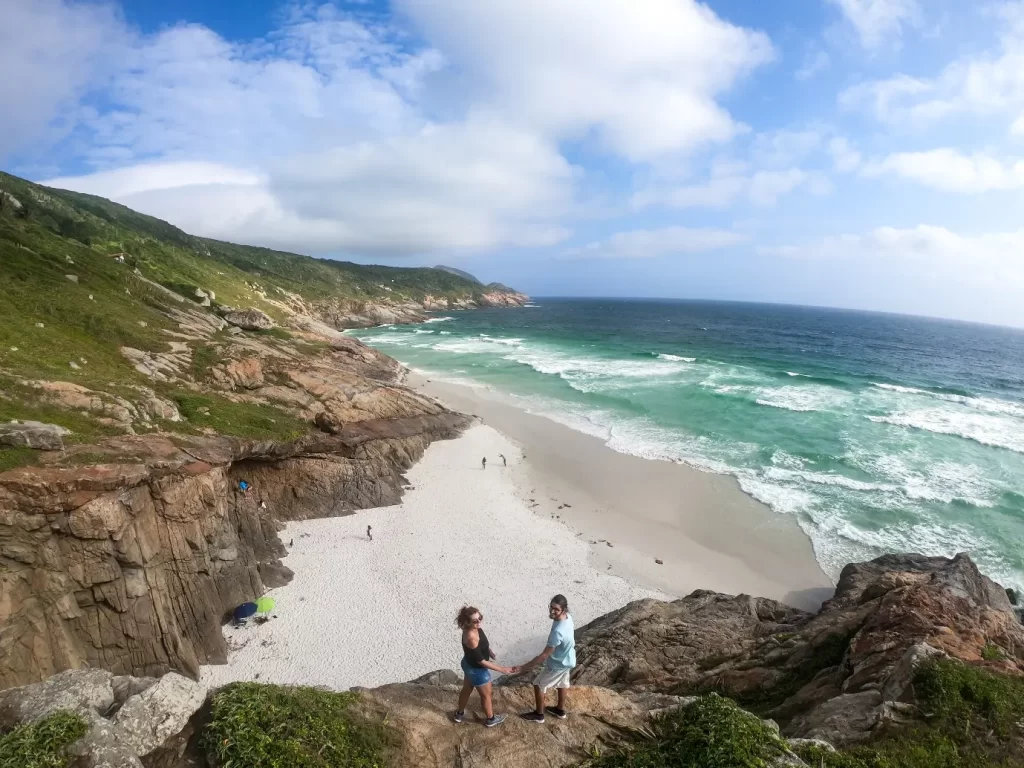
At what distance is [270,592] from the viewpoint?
798 inches

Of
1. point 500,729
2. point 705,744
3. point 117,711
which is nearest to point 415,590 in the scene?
point 500,729

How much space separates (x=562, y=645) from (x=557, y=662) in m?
0.36

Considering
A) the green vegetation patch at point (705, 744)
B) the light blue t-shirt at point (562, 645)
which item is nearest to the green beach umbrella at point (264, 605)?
the light blue t-shirt at point (562, 645)

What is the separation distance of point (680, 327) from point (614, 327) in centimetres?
1895

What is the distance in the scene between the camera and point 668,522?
2738 centimetres

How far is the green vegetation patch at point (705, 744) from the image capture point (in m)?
6.83

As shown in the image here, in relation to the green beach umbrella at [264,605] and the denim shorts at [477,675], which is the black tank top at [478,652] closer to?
the denim shorts at [477,675]

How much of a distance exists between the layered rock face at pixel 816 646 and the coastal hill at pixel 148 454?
1391cm

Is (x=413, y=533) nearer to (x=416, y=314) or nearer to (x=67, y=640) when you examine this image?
(x=67, y=640)

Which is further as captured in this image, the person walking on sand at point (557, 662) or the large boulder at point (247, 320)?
the large boulder at point (247, 320)

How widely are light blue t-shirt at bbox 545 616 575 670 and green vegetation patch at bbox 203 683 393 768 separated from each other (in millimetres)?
2808

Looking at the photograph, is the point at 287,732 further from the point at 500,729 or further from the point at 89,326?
the point at 89,326

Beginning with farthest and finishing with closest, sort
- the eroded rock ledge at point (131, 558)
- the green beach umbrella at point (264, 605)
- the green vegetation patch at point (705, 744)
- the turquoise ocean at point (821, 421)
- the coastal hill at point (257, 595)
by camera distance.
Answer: the turquoise ocean at point (821, 421), the green beach umbrella at point (264, 605), the eroded rock ledge at point (131, 558), the coastal hill at point (257, 595), the green vegetation patch at point (705, 744)

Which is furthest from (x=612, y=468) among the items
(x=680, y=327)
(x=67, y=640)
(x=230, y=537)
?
(x=680, y=327)
